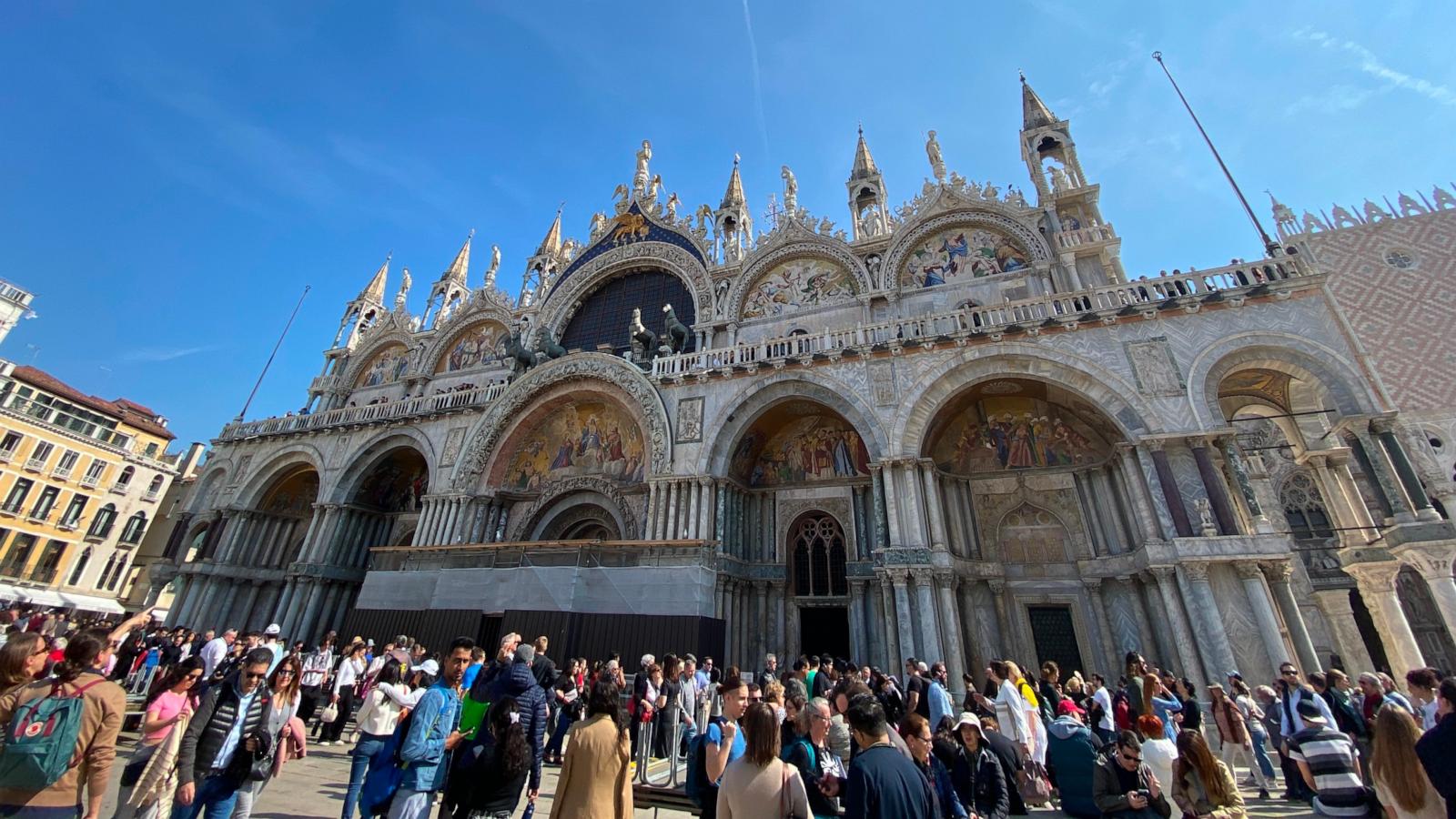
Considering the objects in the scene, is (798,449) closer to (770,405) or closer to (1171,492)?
Result: (770,405)

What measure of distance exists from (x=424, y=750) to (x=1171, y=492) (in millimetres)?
12561

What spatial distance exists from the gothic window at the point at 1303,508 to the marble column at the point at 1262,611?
952 centimetres

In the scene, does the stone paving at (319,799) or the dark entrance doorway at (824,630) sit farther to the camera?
the dark entrance doorway at (824,630)

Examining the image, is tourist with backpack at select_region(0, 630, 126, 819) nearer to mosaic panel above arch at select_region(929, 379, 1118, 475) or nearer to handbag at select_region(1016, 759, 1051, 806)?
handbag at select_region(1016, 759, 1051, 806)

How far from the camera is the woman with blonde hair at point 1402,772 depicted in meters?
3.03

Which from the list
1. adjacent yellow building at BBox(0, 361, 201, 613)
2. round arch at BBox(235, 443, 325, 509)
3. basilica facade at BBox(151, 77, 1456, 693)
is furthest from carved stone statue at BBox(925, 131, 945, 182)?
adjacent yellow building at BBox(0, 361, 201, 613)

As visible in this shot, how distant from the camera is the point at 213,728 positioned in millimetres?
3598

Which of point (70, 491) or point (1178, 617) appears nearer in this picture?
point (1178, 617)

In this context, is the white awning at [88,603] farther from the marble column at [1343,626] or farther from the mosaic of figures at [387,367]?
the marble column at [1343,626]

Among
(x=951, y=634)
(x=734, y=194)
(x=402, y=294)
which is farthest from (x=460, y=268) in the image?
(x=951, y=634)

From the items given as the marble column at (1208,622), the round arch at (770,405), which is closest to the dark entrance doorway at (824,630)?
the round arch at (770,405)

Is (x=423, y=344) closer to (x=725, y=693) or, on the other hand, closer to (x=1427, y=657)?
(x=725, y=693)

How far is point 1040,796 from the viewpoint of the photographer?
6.07 m

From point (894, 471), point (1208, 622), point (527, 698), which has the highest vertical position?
point (894, 471)
